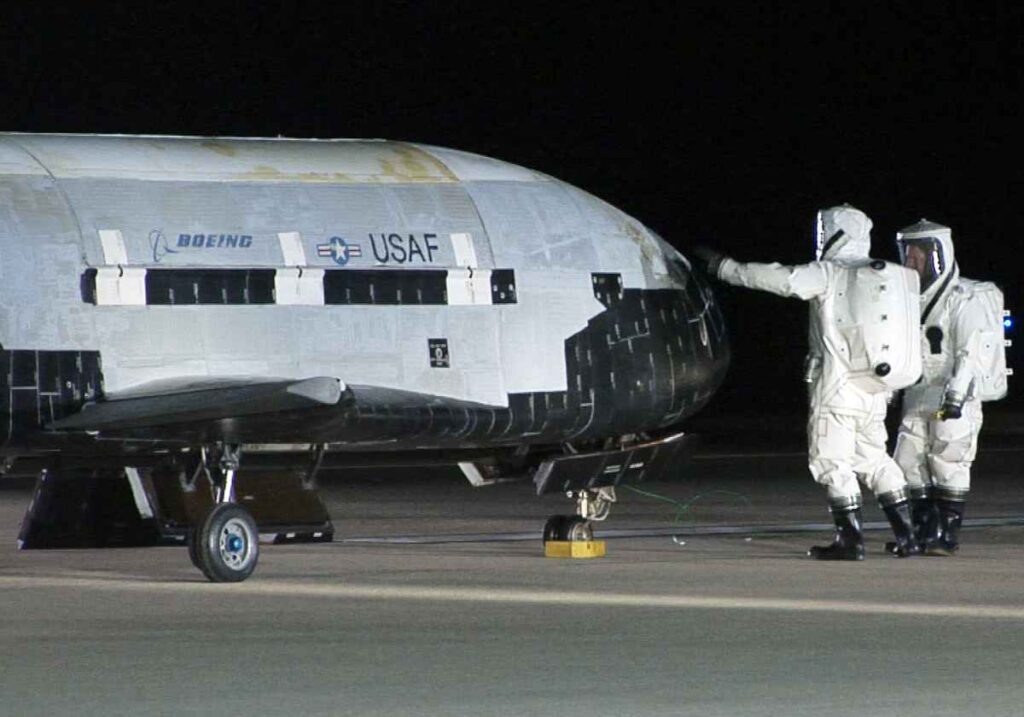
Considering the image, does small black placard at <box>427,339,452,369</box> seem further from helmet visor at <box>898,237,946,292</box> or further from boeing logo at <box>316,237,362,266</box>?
helmet visor at <box>898,237,946,292</box>

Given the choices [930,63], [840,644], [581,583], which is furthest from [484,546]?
[930,63]

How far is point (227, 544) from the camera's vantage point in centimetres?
1594

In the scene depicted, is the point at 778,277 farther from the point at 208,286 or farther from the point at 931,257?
the point at 208,286

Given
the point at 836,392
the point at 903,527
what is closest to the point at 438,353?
the point at 836,392

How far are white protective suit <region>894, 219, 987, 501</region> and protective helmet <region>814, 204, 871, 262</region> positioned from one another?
77cm

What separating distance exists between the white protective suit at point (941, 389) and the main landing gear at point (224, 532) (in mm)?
5681

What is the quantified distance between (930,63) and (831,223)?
51.4 m

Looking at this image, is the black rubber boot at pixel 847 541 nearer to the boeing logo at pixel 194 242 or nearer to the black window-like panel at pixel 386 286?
the black window-like panel at pixel 386 286

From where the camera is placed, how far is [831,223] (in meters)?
18.5

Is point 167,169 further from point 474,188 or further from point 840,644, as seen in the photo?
point 840,644

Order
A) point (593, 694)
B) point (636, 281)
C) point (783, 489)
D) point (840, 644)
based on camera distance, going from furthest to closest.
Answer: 1. point (783, 489)
2. point (636, 281)
3. point (840, 644)
4. point (593, 694)

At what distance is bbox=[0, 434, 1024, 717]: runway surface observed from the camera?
34.4ft

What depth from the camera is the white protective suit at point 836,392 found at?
710 inches

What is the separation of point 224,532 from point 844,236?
5466mm
